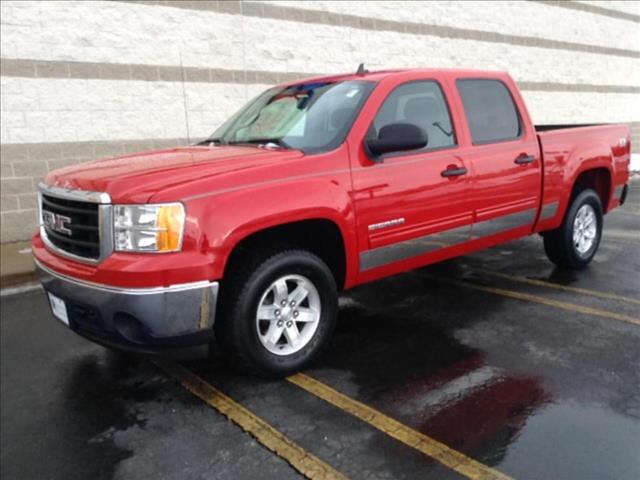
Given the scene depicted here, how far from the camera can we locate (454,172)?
4.38m

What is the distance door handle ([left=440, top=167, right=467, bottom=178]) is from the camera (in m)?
4.33

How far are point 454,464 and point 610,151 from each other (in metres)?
4.49

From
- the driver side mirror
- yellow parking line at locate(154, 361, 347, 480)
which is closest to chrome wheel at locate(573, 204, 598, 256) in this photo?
the driver side mirror

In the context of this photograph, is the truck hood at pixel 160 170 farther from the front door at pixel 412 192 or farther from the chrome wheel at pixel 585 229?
the chrome wheel at pixel 585 229

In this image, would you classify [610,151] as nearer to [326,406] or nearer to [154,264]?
[326,406]

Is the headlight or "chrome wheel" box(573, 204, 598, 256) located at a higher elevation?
the headlight

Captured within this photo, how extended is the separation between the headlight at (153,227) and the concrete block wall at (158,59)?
5828mm

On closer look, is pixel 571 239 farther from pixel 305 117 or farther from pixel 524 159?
pixel 305 117

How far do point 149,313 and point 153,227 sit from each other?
0.46 meters

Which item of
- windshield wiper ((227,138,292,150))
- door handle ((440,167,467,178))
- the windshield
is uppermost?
the windshield

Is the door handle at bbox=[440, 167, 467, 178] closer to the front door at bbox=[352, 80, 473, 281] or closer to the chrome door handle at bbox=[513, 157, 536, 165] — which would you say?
the front door at bbox=[352, 80, 473, 281]

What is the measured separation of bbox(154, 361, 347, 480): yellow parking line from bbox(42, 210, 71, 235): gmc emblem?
3.82ft

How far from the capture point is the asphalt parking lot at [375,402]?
2.83 metres

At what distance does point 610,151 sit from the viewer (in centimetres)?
600
